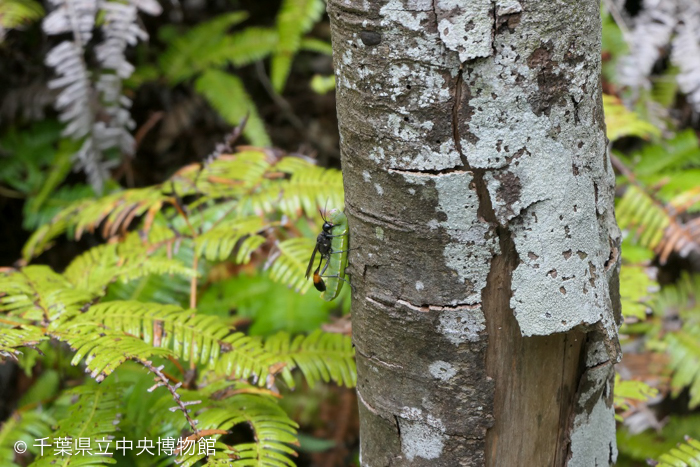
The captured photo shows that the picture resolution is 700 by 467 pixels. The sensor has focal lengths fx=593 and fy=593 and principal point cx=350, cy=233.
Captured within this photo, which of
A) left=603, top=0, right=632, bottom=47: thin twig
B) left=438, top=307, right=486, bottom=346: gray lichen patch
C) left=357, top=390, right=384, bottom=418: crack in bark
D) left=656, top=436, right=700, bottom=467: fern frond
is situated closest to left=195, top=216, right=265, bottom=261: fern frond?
left=357, top=390, right=384, bottom=418: crack in bark

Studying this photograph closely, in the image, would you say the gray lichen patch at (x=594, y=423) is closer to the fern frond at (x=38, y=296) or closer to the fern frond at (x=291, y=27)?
the fern frond at (x=38, y=296)

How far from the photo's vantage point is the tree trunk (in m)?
1.13

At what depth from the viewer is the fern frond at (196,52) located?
4512 millimetres

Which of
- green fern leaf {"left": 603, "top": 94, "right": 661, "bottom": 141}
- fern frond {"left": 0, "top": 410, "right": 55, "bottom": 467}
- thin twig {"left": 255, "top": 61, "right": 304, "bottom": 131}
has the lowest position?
fern frond {"left": 0, "top": 410, "right": 55, "bottom": 467}

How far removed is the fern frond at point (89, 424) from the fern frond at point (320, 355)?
548 millimetres

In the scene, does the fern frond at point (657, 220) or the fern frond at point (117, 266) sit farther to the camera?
the fern frond at point (657, 220)

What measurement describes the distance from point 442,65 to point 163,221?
2.09 metres

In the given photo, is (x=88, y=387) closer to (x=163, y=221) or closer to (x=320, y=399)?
(x=163, y=221)

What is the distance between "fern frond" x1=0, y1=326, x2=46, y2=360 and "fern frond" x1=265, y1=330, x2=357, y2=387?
737 mm

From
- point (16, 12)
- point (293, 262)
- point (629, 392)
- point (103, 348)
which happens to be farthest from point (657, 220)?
point (16, 12)

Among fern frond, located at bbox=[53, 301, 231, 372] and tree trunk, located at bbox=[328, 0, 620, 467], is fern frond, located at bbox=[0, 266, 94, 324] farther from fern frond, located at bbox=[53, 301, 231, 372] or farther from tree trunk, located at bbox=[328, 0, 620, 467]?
tree trunk, located at bbox=[328, 0, 620, 467]

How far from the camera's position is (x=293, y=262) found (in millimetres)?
2309

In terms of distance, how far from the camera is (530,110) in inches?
45.4

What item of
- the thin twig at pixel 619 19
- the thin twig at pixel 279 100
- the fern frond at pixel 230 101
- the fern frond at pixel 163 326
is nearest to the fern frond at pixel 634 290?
the fern frond at pixel 163 326
